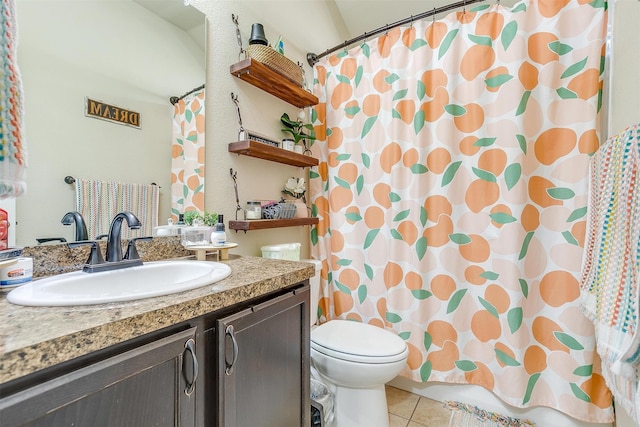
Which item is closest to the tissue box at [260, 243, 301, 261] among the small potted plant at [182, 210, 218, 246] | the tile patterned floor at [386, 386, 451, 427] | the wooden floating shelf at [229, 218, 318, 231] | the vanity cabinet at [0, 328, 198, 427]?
the wooden floating shelf at [229, 218, 318, 231]

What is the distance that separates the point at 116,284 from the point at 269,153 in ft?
3.07

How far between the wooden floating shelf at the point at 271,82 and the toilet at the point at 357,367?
1399 mm

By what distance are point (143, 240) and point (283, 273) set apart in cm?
58

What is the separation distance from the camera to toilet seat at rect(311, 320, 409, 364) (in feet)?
4.16

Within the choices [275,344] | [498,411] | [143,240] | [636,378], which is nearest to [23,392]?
[275,344]

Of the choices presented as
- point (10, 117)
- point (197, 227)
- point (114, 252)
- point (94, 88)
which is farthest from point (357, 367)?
point (94, 88)

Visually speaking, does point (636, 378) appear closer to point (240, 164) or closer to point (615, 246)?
point (615, 246)

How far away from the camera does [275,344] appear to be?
2.94 feet

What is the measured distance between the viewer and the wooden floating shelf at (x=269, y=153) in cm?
142

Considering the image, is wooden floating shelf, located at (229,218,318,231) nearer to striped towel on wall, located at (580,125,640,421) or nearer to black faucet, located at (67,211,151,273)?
black faucet, located at (67,211,151,273)

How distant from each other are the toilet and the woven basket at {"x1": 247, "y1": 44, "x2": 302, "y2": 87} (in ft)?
4.72

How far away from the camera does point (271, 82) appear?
62.4 inches

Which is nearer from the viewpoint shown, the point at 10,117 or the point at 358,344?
the point at 10,117

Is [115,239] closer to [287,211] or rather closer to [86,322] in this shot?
[86,322]
